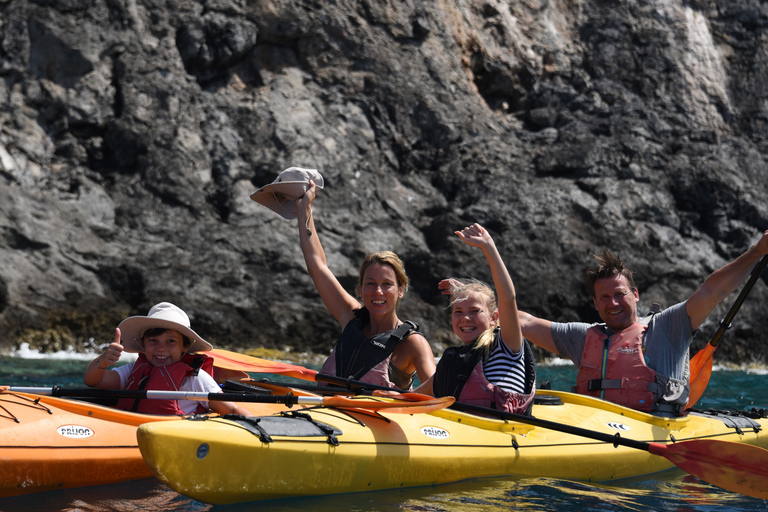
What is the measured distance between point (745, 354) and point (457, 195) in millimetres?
6206

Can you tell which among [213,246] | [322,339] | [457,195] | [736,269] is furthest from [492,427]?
[457,195]

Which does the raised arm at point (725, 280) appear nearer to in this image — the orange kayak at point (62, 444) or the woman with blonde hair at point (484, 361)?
the woman with blonde hair at point (484, 361)

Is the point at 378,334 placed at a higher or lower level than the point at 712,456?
higher

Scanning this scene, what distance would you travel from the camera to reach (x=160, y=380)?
12.3 ft

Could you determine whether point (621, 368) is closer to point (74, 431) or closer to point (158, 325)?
point (158, 325)

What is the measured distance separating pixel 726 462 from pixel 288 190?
284 centimetres

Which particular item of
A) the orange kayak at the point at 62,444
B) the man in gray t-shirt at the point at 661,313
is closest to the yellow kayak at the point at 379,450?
the man in gray t-shirt at the point at 661,313

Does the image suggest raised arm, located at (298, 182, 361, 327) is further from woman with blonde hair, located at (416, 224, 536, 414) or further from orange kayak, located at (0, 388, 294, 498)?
orange kayak, located at (0, 388, 294, 498)

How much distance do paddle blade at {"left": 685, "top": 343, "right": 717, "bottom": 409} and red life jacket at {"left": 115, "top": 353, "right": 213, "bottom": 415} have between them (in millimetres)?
3265

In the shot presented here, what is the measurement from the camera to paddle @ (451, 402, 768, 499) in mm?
3492

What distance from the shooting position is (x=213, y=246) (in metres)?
13.5

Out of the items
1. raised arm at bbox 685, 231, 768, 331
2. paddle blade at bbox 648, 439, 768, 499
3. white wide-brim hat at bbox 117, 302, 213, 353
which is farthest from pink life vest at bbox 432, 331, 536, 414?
white wide-brim hat at bbox 117, 302, 213, 353

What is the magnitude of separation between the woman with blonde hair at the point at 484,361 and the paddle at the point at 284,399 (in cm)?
37

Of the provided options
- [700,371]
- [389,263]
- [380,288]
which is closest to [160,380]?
[380,288]
